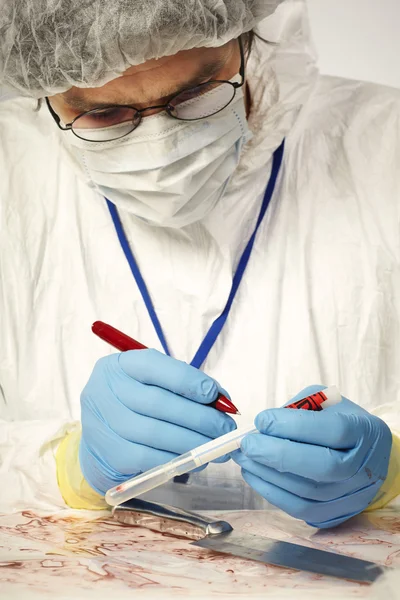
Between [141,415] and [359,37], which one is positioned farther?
[359,37]

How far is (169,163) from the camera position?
139cm

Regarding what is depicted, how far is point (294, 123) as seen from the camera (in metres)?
1.71

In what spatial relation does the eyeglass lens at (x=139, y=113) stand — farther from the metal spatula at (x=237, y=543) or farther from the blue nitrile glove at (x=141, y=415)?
the metal spatula at (x=237, y=543)

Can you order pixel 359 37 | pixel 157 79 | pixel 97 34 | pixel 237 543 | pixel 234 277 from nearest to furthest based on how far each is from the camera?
pixel 237 543, pixel 97 34, pixel 157 79, pixel 234 277, pixel 359 37

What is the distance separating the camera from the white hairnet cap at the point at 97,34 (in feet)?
4.00

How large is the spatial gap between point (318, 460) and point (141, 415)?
31 centimetres

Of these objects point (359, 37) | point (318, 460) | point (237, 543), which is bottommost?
point (237, 543)

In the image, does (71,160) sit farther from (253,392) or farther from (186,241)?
(253,392)

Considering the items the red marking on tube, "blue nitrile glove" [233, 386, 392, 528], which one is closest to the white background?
"blue nitrile glove" [233, 386, 392, 528]

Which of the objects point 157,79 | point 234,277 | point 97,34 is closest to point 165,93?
point 157,79

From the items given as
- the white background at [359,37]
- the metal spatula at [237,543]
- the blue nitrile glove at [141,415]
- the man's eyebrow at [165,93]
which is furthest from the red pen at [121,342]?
the white background at [359,37]

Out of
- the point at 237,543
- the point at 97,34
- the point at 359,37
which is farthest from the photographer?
the point at 359,37

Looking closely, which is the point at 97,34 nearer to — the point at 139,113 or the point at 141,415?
the point at 139,113

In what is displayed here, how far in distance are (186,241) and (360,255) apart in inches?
14.8
